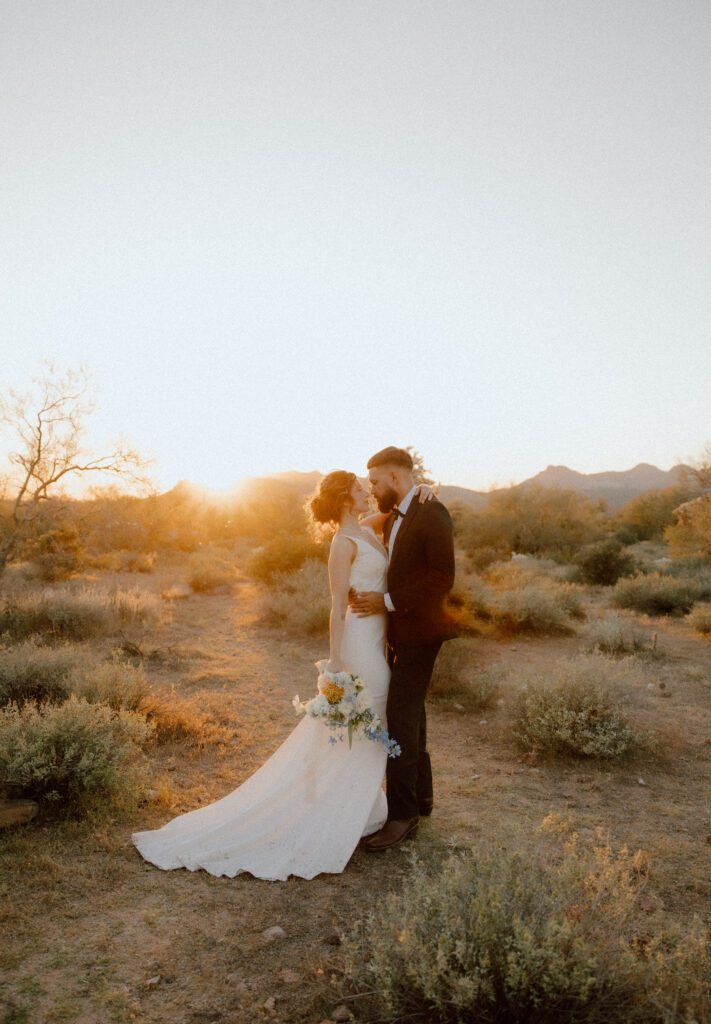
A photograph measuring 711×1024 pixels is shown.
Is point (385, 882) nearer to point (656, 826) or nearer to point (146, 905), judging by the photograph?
point (146, 905)

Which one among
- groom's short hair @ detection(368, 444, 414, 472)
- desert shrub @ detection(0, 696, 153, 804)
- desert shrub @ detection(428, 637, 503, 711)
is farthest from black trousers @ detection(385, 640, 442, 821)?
desert shrub @ detection(428, 637, 503, 711)

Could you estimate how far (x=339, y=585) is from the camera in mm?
4035

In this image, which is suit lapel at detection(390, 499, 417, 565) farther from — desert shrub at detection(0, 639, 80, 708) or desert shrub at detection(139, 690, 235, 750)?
desert shrub at detection(0, 639, 80, 708)

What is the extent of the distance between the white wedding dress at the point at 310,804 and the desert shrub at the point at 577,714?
2.27 m

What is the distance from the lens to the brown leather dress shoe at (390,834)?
4.05 m

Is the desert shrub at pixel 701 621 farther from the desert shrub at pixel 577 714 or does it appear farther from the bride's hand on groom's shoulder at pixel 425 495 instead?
the bride's hand on groom's shoulder at pixel 425 495

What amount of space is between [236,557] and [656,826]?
2061 centimetres

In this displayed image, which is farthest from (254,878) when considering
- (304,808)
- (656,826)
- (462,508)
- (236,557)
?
(462,508)

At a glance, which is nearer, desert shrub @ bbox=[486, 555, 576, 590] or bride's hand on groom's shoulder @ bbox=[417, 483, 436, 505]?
bride's hand on groom's shoulder @ bbox=[417, 483, 436, 505]

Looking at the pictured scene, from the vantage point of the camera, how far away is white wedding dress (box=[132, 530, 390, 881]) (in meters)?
3.88

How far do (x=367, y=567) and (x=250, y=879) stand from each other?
6.47 feet

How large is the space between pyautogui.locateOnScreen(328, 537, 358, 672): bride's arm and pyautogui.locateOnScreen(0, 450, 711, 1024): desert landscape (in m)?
1.33

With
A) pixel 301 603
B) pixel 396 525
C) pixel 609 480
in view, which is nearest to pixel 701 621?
pixel 301 603

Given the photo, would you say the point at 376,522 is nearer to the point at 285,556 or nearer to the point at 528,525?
the point at 285,556
